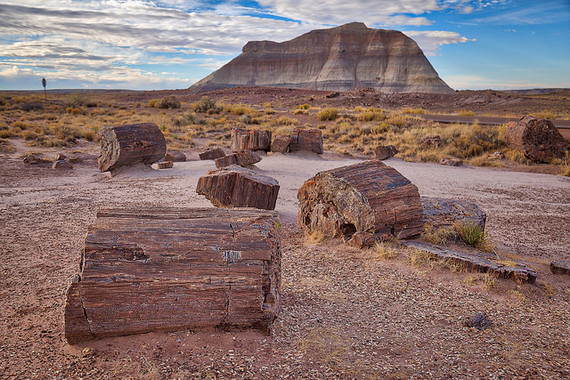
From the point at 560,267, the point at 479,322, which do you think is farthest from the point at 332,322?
the point at 560,267

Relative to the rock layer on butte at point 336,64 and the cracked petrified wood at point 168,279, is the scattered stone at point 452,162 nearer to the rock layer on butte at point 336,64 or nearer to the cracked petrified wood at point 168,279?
the cracked petrified wood at point 168,279

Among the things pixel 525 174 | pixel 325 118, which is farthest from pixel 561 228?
pixel 325 118

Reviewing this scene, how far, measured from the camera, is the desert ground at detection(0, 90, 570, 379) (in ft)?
10.5

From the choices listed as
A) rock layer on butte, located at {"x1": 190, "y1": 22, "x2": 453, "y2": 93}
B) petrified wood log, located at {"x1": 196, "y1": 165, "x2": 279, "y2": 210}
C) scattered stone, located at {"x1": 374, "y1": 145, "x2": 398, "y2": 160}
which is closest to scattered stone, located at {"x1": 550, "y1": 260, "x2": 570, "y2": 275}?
petrified wood log, located at {"x1": 196, "y1": 165, "x2": 279, "y2": 210}

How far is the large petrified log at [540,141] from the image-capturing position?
16.8m

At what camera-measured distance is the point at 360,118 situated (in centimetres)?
2652

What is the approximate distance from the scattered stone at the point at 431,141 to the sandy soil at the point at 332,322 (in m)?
10.8

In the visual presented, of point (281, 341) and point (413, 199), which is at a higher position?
point (413, 199)

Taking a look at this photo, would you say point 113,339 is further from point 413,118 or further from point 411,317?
point 413,118

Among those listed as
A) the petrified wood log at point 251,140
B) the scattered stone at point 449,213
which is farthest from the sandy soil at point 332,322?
the petrified wood log at point 251,140

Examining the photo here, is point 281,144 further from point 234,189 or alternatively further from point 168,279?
point 168,279

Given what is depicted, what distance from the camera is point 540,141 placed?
1700cm

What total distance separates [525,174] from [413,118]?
11.4 m

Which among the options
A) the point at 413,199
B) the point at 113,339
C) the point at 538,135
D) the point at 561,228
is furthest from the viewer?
the point at 538,135
